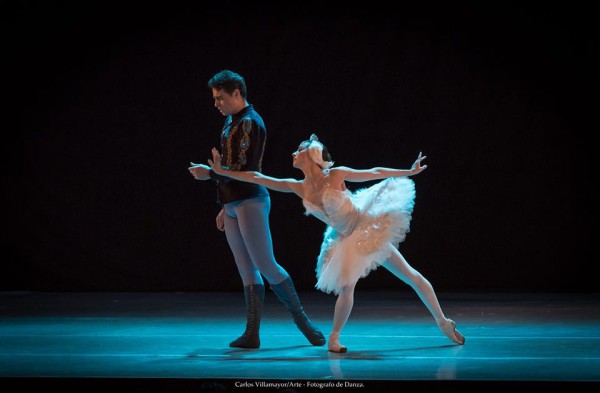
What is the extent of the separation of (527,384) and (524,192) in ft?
13.7

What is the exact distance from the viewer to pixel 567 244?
7176mm

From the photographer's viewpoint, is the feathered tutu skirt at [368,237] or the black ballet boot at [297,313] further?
the black ballet boot at [297,313]

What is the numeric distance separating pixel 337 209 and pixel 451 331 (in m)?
0.81

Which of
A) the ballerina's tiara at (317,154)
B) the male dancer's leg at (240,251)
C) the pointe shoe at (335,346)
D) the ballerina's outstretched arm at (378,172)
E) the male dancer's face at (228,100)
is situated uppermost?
the male dancer's face at (228,100)

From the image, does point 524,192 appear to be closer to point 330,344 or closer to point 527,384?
point 330,344

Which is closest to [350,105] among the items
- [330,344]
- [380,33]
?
[380,33]

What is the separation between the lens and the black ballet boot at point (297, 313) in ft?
14.8

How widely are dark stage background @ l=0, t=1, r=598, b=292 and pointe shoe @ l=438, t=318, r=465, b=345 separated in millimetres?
2868

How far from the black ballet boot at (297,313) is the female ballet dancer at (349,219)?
6.5 inches

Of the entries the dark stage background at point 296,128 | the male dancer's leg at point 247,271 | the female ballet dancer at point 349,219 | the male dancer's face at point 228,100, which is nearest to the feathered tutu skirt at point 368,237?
the female ballet dancer at point 349,219

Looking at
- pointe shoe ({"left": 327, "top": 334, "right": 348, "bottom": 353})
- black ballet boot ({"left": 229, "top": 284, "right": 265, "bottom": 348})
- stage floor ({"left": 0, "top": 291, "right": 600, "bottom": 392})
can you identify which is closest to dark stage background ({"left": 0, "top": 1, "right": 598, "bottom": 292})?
stage floor ({"left": 0, "top": 291, "right": 600, "bottom": 392})

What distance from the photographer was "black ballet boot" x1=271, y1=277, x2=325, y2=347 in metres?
4.50

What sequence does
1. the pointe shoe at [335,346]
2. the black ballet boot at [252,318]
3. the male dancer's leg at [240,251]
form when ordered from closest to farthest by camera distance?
the pointe shoe at [335,346], the black ballet boot at [252,318], the male dancer's leg at [240,251]

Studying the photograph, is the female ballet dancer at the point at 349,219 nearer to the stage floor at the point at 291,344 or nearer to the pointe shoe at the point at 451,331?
the pointe shoe at the point at 451,331
